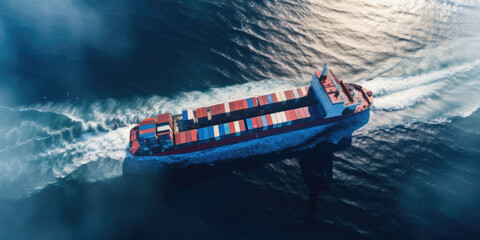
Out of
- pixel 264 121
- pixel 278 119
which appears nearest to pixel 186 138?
pixel 264 121

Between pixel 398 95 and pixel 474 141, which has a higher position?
pixel 398 95

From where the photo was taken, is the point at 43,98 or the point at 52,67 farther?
the point at 52,67

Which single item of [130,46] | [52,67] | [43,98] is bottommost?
[43,98]

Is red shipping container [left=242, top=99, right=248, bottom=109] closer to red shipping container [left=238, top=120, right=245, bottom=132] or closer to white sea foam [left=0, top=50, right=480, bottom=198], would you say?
red shipping container [left=238, top=120, right=245, bottom=132]

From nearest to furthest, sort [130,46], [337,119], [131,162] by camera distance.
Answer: [131,162] < [337,119] < [130,46]

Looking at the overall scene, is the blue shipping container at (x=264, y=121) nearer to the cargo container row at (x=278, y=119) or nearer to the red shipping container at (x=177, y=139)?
the cargo container row at (x=278, y=119)

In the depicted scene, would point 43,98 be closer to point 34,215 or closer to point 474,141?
point 34,215

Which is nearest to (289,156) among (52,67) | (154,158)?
(154,158)

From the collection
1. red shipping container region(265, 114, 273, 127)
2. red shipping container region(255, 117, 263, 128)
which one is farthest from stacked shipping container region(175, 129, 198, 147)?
red shipping container region(265, 114, 273, 127)

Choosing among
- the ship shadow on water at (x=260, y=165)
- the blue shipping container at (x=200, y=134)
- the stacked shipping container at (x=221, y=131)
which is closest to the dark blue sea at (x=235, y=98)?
the ship shadow on water at (x=260, y=165)
